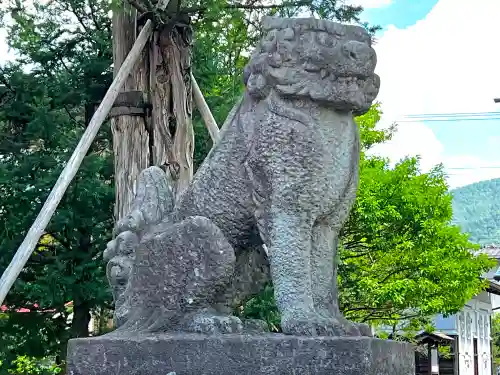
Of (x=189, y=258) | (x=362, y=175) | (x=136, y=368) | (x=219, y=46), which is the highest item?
(x=219, y=46)

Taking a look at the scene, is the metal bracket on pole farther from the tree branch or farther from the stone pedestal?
the stone pedestal

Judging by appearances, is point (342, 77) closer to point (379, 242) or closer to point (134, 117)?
point (134, 117)

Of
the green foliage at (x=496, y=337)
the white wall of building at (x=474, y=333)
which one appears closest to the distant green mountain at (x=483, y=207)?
the green foliage at (x=496, y=337)

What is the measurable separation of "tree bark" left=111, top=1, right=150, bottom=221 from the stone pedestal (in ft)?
21.8

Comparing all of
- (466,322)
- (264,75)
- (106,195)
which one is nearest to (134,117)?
(106,195)

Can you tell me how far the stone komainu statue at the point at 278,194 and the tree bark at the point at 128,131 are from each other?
6428mm

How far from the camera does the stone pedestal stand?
14.2 ft

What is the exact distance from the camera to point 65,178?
31.8ft

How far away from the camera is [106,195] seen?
12.8 m

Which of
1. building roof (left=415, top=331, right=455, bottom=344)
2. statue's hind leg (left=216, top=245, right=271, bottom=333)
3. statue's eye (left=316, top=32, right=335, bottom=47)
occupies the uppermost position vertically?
building roof (left=415, top=331, right=455, bottom=344)

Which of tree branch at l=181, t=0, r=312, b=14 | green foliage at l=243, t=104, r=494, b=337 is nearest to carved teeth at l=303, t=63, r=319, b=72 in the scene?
tree branch at l=181, t=0, r=312, b=14

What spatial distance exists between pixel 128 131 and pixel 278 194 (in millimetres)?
7407

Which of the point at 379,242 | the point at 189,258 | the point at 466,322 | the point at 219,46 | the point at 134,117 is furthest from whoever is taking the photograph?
the point at 466,322

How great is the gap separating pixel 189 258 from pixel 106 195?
819 centimetres
